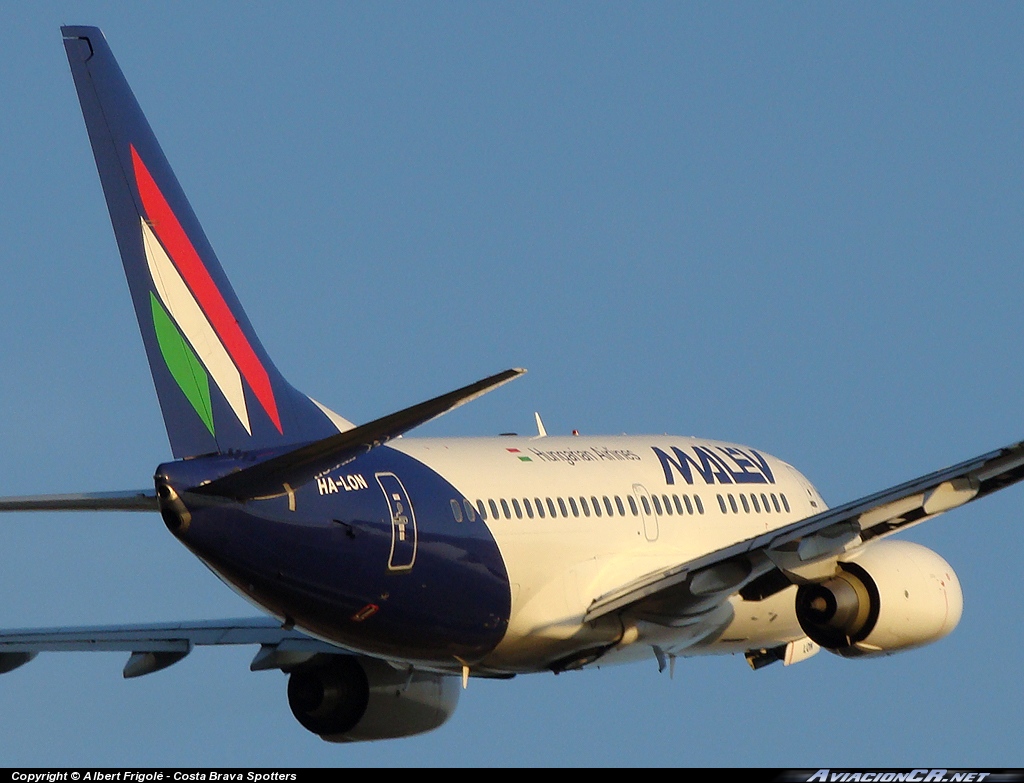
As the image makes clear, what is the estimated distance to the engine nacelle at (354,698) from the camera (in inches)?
1484

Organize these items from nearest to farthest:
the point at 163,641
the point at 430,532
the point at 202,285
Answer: the point at 202,285 < the point at 430,532 < the point at 163,641

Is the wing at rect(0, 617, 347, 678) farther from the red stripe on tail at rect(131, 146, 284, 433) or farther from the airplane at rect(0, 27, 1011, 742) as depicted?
the red stripe on tail at rect(131, 146, 284, 433)

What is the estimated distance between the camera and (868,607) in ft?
111

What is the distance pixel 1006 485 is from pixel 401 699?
12611 millimetres

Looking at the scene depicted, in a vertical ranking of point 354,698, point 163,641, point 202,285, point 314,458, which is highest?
point 202,285

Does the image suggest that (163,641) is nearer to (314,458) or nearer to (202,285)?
(202,285)

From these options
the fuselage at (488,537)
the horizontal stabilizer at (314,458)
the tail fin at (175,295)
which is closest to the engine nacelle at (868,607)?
the fuselage at (488,537)

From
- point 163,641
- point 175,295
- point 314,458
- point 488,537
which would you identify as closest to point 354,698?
point 163,641

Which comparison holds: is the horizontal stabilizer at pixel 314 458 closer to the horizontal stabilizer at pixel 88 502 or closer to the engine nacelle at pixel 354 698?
the horizontal stabilizer at pixel 88 502

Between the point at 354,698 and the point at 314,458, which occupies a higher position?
the point at 314,458

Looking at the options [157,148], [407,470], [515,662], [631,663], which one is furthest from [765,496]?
[157,148]

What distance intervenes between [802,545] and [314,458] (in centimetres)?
912

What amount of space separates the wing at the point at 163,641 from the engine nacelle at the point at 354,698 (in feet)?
2.71

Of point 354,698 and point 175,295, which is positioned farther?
point 354,698
